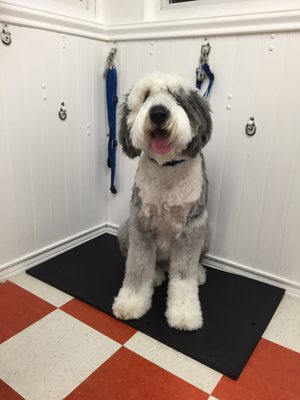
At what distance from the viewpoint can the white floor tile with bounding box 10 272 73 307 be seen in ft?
4.65

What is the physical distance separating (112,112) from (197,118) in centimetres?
82

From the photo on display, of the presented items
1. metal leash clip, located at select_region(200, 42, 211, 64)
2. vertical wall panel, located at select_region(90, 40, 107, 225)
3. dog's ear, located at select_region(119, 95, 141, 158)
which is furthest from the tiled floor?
metal leash clip, located at select_region(200, 42, 211, 64)

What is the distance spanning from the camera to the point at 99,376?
105cm

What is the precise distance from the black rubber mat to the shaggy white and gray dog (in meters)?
0.06

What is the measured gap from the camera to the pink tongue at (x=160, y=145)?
1.10 metres

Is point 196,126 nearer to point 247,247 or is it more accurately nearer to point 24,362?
point 247,247

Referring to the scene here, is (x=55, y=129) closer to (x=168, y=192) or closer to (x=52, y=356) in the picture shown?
(x=168, y=192)

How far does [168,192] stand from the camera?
1247 mm

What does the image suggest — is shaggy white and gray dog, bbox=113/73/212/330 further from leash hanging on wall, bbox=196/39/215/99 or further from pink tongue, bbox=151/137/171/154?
leash hanging on wall, bbox=196/39/215/99

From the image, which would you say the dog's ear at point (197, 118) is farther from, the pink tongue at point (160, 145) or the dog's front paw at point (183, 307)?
the dog's front paw at point (183, 307)

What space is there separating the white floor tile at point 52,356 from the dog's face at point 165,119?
0.70m

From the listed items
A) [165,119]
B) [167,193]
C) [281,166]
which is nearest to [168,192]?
[167,193]

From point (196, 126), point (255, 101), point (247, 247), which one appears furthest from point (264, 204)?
point (196, 126)

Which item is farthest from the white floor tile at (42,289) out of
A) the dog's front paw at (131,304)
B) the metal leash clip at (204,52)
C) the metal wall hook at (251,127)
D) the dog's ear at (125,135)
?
the metal leash clip at (204,52)
